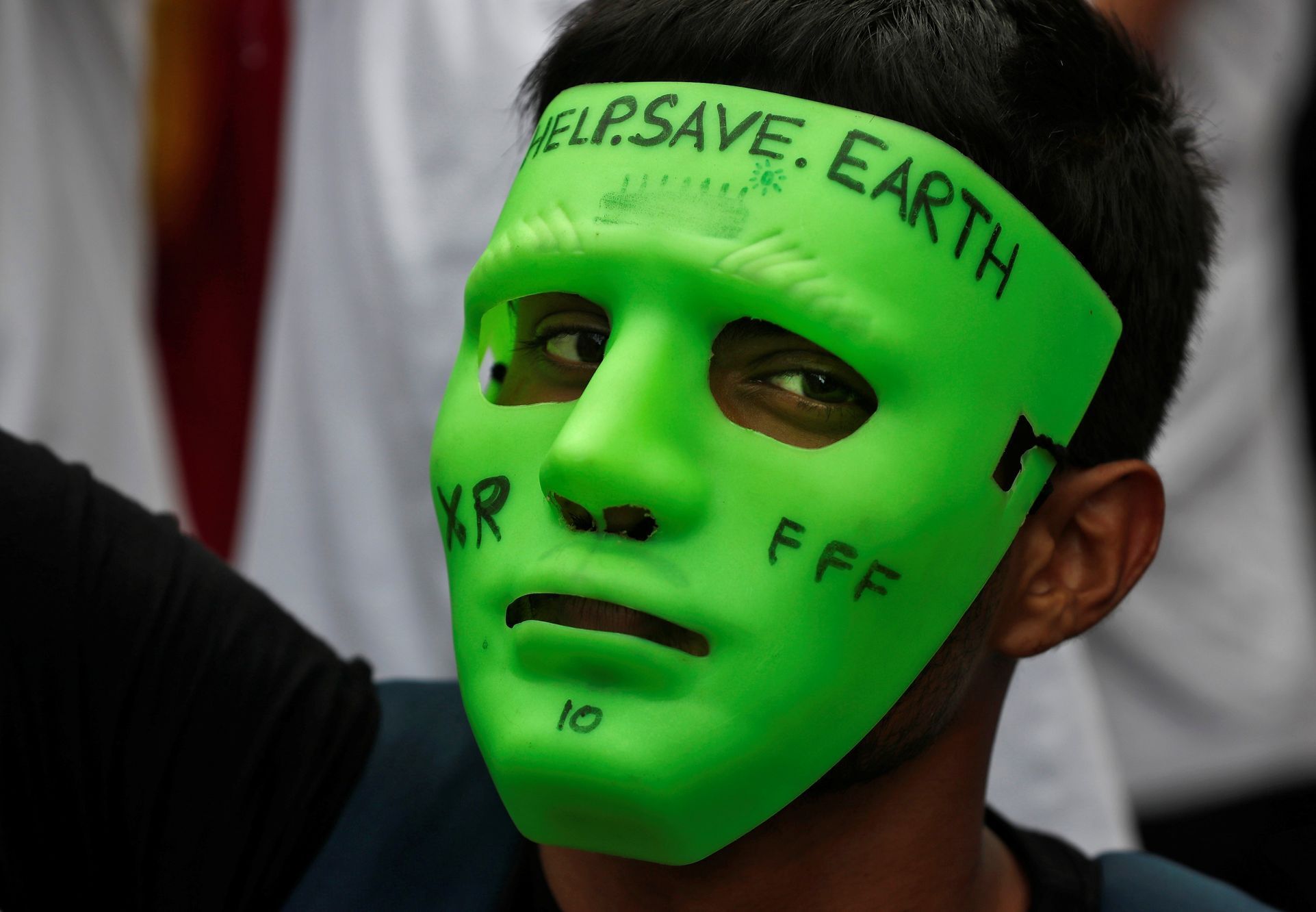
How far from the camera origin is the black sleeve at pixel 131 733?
5.40 ft

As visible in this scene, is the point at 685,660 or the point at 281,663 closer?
the point at 685,660

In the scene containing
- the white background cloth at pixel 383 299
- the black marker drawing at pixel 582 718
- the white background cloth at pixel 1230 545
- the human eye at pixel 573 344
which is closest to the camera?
the black marker drawing at pixel 582 718

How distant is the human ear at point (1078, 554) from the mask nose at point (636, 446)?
40cm

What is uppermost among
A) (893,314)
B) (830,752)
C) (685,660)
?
(893,314)

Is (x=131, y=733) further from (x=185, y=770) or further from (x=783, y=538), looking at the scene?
(x=783, y=538)

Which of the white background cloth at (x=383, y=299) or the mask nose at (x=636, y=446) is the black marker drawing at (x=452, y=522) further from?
the white background cloth at (x=383, y=299)

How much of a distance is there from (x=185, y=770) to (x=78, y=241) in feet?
4.82

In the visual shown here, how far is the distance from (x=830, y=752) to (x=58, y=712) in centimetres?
81

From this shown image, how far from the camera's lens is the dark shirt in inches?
64.7

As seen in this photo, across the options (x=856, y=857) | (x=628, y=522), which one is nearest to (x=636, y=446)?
(x=628, y=522)

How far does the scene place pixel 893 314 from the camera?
1445mm

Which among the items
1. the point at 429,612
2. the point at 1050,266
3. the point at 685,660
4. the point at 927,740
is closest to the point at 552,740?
the point at 685,660

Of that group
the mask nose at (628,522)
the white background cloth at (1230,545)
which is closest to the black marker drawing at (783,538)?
the mask nose at (628,522)

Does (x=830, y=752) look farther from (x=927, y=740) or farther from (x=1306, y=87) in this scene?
(x=1306, y=87)
